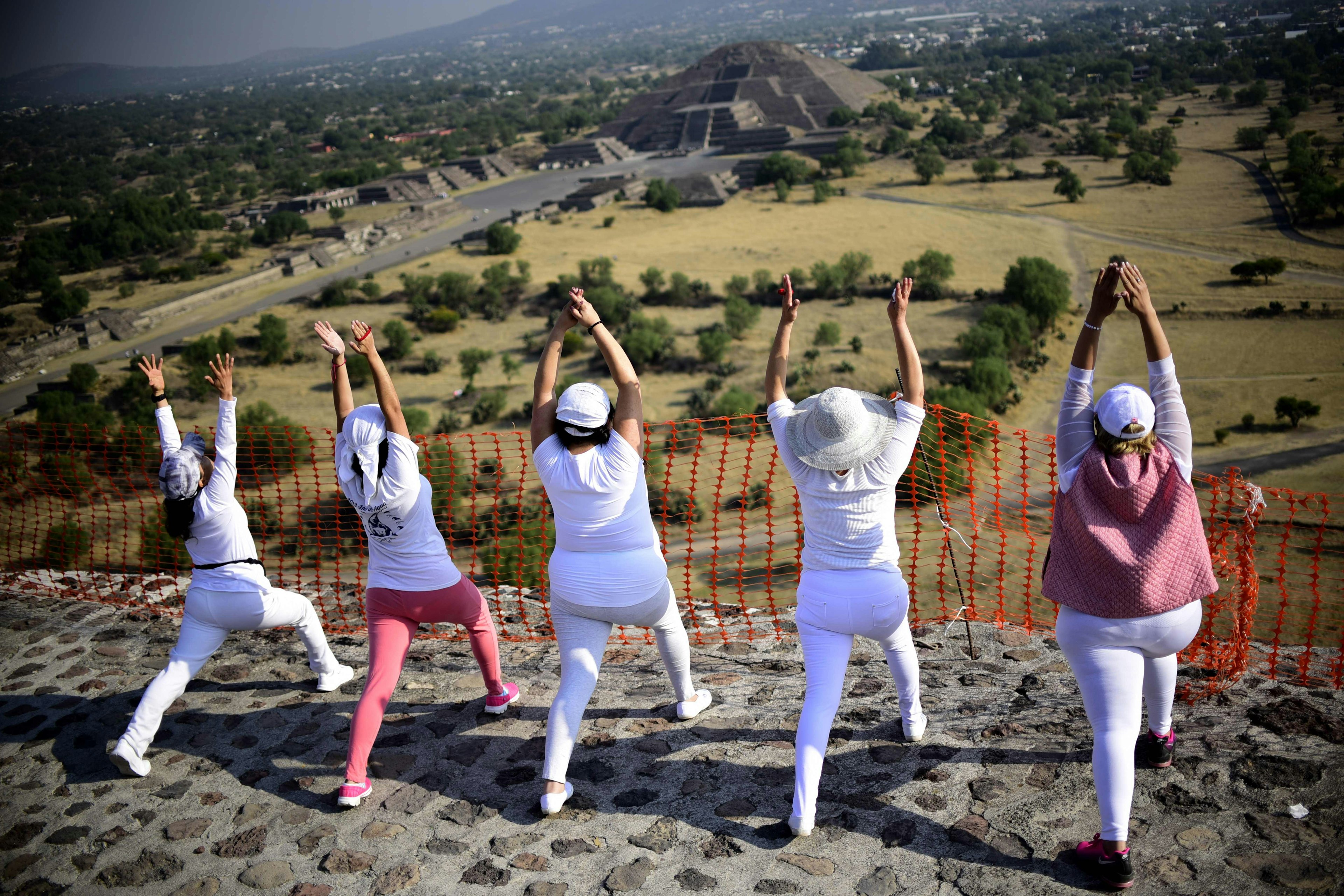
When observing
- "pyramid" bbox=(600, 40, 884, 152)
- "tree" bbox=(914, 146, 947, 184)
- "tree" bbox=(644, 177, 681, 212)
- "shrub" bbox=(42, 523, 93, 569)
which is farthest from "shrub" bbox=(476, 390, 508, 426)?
"pyramid" bbox=(600, 40, 884, 152)

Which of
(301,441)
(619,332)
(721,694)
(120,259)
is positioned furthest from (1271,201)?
(120,259)

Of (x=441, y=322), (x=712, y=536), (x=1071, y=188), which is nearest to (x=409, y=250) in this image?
(x=441, y=322)

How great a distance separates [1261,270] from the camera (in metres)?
23.5

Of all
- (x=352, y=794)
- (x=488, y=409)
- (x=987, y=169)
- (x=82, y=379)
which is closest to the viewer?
(x=352, y=794)

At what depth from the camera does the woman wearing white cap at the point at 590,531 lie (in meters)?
3.12

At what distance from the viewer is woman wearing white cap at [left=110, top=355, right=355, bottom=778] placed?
3.80 metres

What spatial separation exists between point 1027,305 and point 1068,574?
70.4 feet

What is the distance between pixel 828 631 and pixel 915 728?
81 cm

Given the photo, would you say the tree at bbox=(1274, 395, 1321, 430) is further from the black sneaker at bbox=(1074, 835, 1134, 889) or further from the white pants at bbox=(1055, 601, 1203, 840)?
the black sneaker at bbox=(1074, 835, 1134, 889)

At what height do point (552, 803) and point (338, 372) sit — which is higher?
point (338, 372)

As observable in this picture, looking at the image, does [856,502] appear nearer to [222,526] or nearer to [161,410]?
[222,526]

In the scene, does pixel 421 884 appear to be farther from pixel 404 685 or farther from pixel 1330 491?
pixel 1330 491

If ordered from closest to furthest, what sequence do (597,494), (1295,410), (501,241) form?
(597,494) < (1295,410) < (501,241)

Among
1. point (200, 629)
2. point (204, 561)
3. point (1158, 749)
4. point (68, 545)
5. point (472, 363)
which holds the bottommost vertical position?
point (472, 363)
